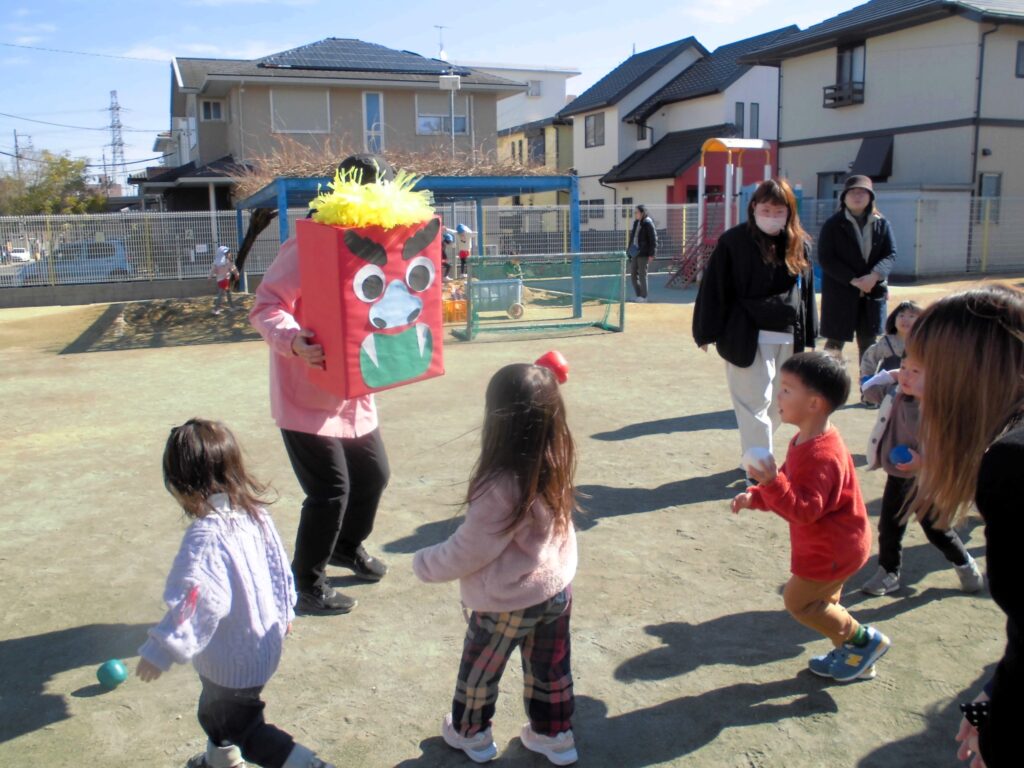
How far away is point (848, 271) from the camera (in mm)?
6211

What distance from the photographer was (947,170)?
22719mm

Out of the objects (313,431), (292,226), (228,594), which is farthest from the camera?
(292,226)

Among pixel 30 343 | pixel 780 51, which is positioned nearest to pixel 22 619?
pixel 30 343

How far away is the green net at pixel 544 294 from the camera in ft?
42.4

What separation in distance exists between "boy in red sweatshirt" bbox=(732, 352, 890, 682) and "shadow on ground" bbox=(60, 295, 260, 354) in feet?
37.2

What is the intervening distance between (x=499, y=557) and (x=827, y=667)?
4.67 feet

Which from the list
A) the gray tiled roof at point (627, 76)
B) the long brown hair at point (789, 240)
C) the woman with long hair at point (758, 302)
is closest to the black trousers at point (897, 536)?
the woman with long hair at point (758, 302)

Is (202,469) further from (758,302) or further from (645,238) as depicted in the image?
(645,238)

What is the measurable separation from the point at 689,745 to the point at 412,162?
16558 mm

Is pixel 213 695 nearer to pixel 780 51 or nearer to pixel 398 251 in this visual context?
pixel 398 251

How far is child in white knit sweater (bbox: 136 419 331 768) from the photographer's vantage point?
240 centimetres

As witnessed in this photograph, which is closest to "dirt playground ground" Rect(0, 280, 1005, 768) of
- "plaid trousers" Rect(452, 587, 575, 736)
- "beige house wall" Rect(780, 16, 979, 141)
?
"plaid trousers" Rect(452, 587, 575, 736)

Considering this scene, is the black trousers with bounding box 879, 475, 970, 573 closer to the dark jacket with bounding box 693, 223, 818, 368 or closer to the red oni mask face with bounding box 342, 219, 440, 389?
the dark jacket with bounding box 693, 223, 818, 368

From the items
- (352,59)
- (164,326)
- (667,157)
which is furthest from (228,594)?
(667,157)
